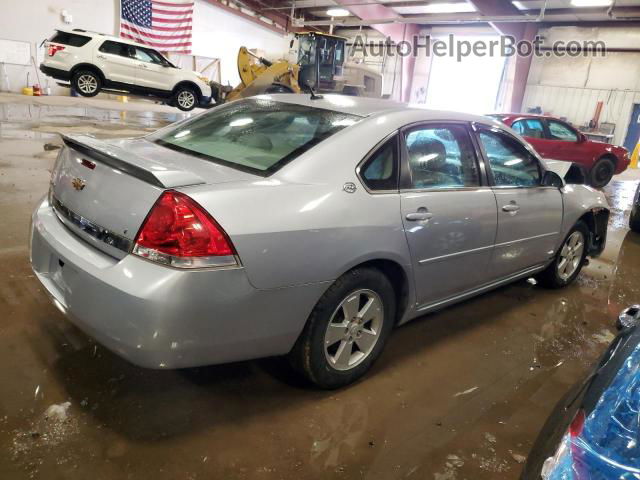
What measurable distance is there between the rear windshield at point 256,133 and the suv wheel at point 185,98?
39.4ft

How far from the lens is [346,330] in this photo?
2.30 meters

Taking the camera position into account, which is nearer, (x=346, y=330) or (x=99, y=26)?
(x=346, y=330)

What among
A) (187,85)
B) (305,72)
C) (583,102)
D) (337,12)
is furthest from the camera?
(337,12)

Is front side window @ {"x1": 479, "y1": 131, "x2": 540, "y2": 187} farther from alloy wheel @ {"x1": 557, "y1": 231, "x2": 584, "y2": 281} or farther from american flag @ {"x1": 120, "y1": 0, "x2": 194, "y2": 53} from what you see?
american flag @ {"x1": 120, "y1": 0, "x2": 194, "y2": 53}

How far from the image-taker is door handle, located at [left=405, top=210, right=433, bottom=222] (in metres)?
2.37

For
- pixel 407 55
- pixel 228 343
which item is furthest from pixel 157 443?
pixel 407 55

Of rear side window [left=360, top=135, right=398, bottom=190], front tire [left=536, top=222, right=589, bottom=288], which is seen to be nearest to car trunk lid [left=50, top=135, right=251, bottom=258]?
rear side window [left=360, top=135, right=398, bottom=190]

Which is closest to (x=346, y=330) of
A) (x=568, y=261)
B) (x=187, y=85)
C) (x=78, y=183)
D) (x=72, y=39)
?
(x=78, y=183)

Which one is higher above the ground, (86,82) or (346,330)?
(86,82)

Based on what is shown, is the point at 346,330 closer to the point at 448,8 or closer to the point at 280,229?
the point at 280,229

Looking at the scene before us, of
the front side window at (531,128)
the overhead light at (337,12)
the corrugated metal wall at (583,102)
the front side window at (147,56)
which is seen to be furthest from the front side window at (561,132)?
the overhead light at (337,12)

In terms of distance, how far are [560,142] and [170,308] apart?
33.1 feet

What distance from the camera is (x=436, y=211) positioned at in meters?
2.51

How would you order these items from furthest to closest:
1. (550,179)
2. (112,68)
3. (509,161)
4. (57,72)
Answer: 1. (112,68)
2. (57,72)
3. (550,179)
4. (509,161)
